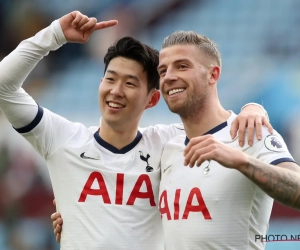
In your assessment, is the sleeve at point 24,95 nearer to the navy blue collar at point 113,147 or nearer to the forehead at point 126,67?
the navy blue collar at point 113,147

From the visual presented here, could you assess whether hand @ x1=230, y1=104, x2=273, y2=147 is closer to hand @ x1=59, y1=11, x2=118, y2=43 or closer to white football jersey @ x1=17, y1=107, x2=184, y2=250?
white football jersey @ x1=17, y1=107, x2=184, y2=250

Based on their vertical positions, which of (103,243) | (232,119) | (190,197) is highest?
(232,119)

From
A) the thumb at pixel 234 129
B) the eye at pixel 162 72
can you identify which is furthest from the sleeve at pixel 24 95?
the thumb at pixel 234 129

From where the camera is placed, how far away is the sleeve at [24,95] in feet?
10.3

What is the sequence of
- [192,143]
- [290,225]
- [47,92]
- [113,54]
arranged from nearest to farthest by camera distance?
[192,143], [113,54], [290,225], [47,92]

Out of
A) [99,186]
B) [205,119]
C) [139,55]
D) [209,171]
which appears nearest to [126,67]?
[139,55]

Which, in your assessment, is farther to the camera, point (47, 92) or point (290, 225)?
point (47, 92)

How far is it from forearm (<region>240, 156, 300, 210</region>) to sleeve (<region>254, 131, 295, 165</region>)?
126 millimetres

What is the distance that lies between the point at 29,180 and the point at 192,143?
4955 mm

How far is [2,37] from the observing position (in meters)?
8.17

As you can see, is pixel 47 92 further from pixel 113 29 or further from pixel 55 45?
pixel 55 45

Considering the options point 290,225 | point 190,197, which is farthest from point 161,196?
point 290,225

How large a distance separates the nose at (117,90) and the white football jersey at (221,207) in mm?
654

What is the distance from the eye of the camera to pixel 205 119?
10.6 ft
